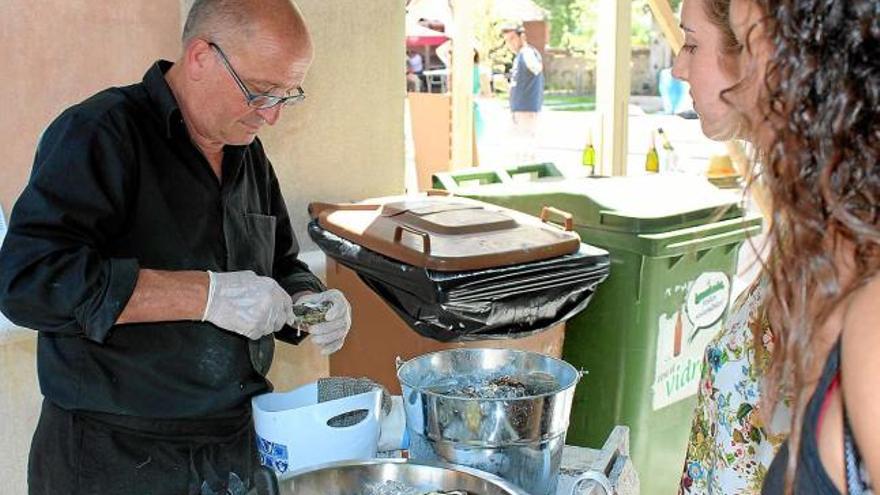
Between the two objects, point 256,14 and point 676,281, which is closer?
point 256,14

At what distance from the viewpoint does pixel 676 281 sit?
329cm

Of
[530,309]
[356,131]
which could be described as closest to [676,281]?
[530,309]

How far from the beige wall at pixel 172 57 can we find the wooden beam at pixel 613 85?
6.89ft

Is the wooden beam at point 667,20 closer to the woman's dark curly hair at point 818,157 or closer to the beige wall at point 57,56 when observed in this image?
the beige wall at point 57,56

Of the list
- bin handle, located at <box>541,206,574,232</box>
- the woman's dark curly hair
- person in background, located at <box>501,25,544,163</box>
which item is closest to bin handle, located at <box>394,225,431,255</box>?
bin handle, located at <box>541,206,574,232</box>

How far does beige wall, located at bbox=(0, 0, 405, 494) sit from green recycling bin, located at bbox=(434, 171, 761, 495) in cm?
46

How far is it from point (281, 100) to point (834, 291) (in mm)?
1507

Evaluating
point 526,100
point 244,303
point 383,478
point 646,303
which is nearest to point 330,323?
point 244,303

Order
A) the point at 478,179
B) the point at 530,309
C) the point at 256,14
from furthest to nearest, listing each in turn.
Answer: the point at 478,179, the point at 530,309, the point at 256,14

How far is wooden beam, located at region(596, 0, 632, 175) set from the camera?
17.7 feet

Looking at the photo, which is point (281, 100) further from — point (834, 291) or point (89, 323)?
point (834, 291)

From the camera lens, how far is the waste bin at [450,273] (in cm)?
263

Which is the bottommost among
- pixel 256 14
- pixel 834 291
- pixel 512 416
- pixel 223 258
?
pixel 512 416

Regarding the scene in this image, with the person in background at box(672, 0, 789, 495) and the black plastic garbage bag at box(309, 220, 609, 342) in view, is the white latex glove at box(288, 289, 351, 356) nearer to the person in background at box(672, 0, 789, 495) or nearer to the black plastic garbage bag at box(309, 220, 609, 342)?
the black plastic garbage bag at box(309, 220, 609, 342)
